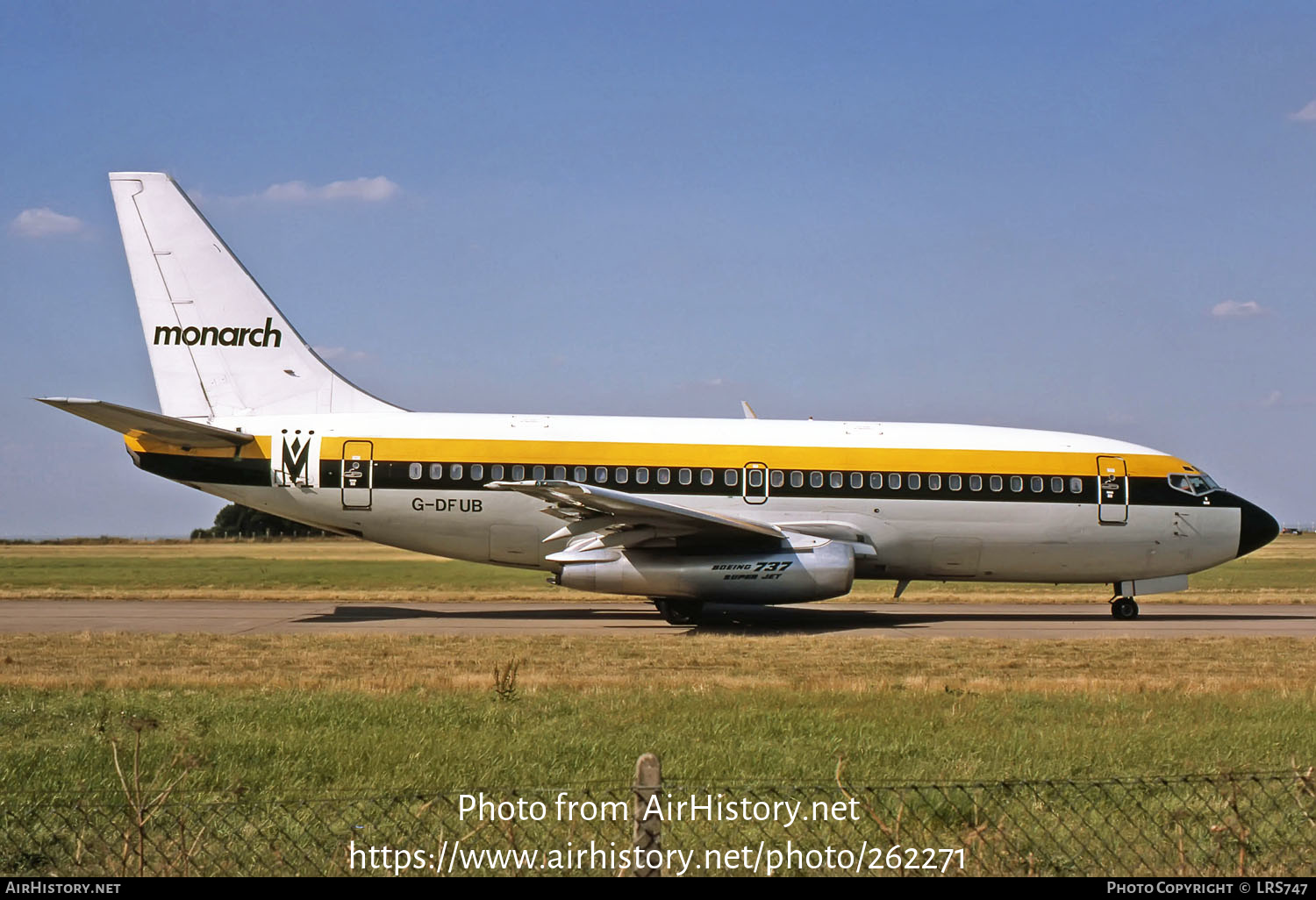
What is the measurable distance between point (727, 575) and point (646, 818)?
53.3ft

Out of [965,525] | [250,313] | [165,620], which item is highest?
[250,313]

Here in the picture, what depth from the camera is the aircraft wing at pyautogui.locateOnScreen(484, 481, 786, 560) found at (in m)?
20.1

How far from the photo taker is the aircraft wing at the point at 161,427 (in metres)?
20.6

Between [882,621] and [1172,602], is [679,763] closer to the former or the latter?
[882,621]

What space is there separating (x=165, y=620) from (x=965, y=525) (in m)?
15.2

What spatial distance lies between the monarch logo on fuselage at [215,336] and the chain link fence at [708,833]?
16.5 meters

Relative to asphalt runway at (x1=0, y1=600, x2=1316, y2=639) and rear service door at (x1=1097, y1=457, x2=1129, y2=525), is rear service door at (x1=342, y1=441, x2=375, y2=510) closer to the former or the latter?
asphalt runway at (x1=0, y1=600, x2=1316, y2=639)

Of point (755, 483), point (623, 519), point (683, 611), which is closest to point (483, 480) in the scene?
point (623, 519)

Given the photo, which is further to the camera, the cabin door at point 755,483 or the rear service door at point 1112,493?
the rear service door at point 1112,493

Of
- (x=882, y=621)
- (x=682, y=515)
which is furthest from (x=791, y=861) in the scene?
(x=882, y=621)

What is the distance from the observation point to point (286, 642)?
17.4m

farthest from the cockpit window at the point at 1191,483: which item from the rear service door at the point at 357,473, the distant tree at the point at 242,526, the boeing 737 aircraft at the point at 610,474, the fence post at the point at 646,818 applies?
the distant tree at the point at 242,526

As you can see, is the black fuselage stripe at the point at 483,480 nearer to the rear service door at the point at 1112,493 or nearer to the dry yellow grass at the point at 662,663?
the rear service door at the point at 1112,493

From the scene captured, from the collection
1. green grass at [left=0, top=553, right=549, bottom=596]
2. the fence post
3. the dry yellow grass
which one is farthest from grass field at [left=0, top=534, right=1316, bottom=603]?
the fence post
